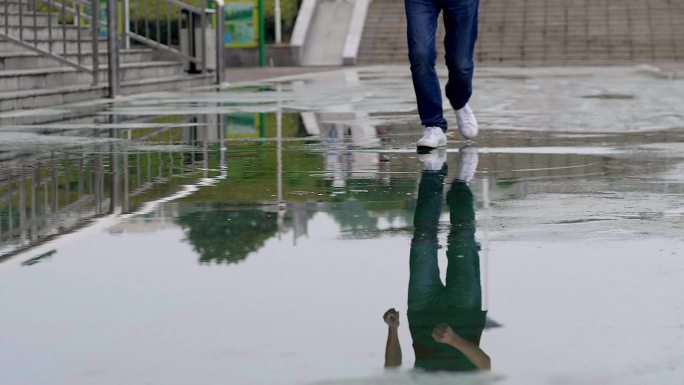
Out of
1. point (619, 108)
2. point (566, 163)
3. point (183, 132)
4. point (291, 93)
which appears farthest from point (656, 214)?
point (291, 93)

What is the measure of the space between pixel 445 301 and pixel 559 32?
35.2 metres

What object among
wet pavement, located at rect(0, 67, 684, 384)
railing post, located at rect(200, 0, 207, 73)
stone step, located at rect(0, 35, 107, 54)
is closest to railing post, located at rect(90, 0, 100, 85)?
stone step, located at rect(0, 35, 107, 54)

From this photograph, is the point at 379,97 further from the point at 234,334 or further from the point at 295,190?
the point at 234,334

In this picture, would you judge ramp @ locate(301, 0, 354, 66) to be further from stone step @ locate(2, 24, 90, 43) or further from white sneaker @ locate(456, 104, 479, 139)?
white sneaker @ locate(456, 104, 479, 139)

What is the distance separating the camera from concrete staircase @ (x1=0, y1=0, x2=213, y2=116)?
16.5 meters

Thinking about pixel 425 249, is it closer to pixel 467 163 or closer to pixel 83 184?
pixel 83 184

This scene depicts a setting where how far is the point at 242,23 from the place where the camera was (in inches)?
1436

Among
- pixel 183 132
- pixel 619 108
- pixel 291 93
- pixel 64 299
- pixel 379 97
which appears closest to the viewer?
pixel 64 299

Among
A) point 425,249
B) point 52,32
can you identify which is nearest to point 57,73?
point 52,32

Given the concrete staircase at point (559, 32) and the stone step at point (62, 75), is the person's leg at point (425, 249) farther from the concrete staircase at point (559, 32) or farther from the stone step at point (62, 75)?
the concrete staircase at point (559, 32)

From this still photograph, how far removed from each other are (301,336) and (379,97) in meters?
14.4

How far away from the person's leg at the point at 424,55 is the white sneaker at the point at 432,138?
0.05 metres

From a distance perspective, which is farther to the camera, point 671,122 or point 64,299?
point 671,122

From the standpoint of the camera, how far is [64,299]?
4824mm
